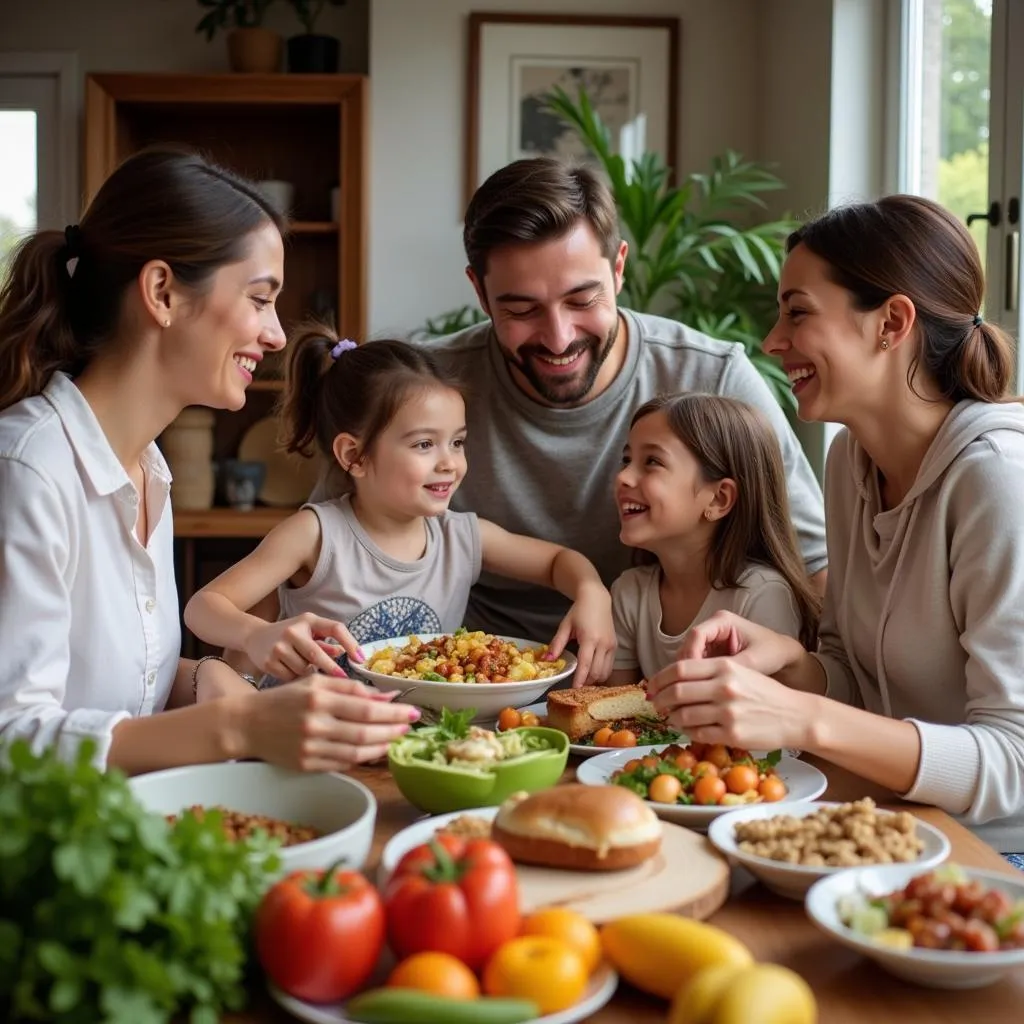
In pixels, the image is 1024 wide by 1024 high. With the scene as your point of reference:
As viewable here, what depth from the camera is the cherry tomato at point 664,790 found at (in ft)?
4.72

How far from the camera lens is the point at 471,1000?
3.01ft

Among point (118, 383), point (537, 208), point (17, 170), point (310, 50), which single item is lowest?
point (118, 383)

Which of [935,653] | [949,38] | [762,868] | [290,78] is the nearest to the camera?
[762,868]

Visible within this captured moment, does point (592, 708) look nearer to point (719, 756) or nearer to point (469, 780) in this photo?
point (719, 756)

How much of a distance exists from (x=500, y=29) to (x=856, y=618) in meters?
3.67

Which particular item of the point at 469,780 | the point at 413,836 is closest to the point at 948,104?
the point at 469,780

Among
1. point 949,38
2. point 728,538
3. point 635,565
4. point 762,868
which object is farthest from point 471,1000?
point 949,38

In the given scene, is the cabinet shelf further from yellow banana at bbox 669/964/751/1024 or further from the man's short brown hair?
yellow banana at bbox 669/964/751/1024

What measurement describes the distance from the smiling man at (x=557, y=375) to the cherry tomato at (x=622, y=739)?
934 millimetres

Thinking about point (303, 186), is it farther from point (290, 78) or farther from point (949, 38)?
point (949, 38)

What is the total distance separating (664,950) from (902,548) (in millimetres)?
968

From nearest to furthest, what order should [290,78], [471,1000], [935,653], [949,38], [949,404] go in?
1. [471,1000]
2. [935,653]
3. [949,404]
4. [949,38]
5. [290,78]

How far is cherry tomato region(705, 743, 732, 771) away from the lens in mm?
1537

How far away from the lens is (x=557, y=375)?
2566mm
